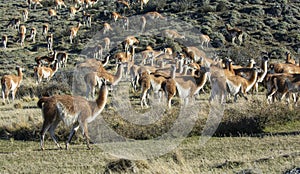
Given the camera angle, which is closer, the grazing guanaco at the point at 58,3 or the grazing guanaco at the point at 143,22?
the grazing guanaco at the point at 143,22

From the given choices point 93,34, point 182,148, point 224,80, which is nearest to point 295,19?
point 93,34

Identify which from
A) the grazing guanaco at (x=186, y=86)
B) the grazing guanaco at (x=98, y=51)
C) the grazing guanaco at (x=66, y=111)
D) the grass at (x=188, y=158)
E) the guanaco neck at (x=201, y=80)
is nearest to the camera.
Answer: the grass at (x=188, y=158)

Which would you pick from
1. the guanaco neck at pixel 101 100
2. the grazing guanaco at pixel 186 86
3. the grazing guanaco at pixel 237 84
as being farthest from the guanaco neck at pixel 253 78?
the guanaco neck at pixel 101 100

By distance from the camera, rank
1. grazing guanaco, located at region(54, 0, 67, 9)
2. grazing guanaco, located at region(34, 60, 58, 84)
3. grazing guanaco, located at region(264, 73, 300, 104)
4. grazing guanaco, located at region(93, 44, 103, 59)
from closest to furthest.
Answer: grazing guanaco, located at region(264, 73, 300, 104) < grazing guanaco, located at region(34, 60, 58, 84) < grazing guanaco, located at region(93, 44, 103, 59) < grazing guanaco, located at region(54, 0, 67, 9)

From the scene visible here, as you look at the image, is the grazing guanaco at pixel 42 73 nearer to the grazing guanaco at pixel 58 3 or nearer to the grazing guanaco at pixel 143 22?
the grazing guanaco at pixel 143 22

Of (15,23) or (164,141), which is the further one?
(15,23)

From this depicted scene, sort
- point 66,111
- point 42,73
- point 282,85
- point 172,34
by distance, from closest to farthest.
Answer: point 66,111, point 282,85, point 42,73, point 172,34

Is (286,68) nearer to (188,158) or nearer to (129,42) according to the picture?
(188,158)

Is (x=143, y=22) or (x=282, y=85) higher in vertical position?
(x=282, y=85)

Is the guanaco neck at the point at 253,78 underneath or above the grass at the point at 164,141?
above

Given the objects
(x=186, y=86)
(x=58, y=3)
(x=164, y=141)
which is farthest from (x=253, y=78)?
(x=58, y=3)

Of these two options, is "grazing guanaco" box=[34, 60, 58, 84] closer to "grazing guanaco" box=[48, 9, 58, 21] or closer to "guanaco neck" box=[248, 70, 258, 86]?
"guanaco neck" box=[248, 70, 258, 86]

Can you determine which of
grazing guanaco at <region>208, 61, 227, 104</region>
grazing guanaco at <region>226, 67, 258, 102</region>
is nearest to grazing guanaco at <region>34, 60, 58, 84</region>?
grazing guanaco at <region>208, 61, 227, 104</region>

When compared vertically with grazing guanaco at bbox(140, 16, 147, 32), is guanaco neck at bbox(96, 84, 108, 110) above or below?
above
